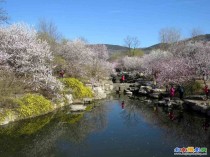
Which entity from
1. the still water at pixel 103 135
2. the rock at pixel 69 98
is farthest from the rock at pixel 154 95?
the rock at pixel 69 98

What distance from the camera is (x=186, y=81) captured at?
102ft

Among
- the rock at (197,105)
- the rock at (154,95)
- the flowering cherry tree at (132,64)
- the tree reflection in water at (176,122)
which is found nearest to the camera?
the tree reflection in water at (176,122)

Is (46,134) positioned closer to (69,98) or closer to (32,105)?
(32,105)

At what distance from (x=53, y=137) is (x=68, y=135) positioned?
1032 millimetres

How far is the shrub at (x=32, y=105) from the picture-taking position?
70.2ft

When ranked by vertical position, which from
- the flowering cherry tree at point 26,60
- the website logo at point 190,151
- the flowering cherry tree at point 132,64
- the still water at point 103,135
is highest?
the flowering cherry tree at point 132,64

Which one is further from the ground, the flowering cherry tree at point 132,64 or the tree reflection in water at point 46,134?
the flowering cherry tree at point 132,64

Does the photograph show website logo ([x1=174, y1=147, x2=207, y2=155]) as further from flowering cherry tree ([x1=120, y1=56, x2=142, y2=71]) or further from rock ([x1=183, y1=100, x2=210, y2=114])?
flowering cherry tree ([x1=120, y1=56, x2=142, y2=71])

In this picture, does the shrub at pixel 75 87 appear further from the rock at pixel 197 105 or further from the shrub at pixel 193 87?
the shrub at pixel 193 87

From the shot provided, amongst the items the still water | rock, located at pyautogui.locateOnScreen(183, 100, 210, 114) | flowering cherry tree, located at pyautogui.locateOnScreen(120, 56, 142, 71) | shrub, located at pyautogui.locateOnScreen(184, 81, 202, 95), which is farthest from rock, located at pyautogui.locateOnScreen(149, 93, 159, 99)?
flowering cherry tree, located at pyautogui.locateOnScreen(120, 56, 142, 71)

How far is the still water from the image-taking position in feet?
47.7

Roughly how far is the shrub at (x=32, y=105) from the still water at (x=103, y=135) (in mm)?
863

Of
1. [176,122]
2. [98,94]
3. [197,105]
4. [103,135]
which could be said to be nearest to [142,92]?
[98,94]

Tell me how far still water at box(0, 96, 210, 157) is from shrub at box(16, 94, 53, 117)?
2.83ft
